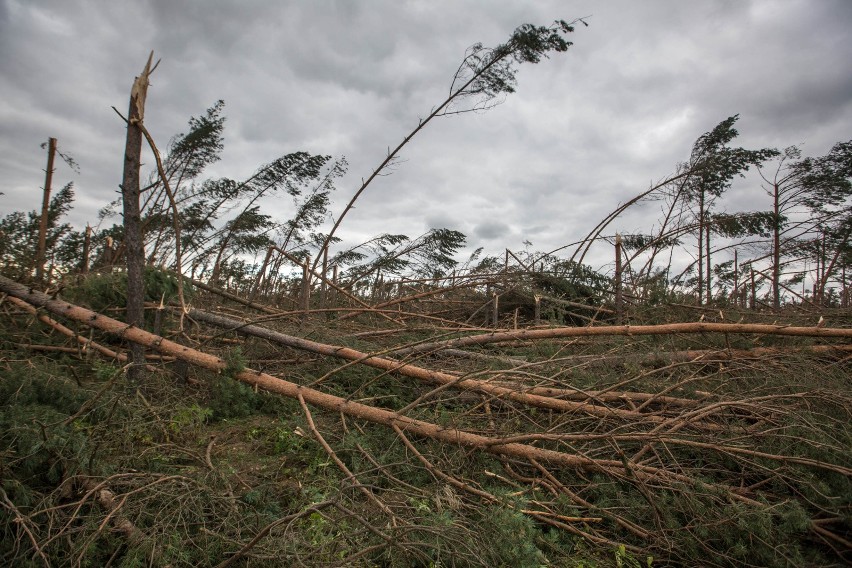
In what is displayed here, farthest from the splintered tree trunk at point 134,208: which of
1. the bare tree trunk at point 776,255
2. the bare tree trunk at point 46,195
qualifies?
Answer: the bare tree trunk at point 776,255

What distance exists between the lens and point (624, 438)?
2.65 meters

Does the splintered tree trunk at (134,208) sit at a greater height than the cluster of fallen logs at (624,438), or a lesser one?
greater

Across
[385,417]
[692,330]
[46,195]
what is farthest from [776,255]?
[46,195]

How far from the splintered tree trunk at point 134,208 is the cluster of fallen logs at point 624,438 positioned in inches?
7.1

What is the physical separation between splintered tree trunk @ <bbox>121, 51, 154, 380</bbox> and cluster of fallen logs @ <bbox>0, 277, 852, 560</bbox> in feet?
0.59

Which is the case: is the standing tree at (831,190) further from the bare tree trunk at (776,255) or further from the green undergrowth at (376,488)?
the green undergrowth at (376,488)

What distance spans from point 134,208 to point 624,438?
403cm

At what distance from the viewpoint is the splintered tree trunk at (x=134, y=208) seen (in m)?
3.53

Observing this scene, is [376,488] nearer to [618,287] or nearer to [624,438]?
[624,438]

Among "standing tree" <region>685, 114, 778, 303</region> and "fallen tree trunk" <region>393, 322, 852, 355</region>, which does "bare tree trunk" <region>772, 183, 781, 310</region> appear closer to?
"standing tree" <region>685, 114, 778, 303</region>

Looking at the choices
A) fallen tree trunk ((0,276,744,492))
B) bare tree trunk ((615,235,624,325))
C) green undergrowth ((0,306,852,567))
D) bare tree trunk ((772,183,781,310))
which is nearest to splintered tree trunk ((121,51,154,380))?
fallen tree trunk ((0,276,744,492))

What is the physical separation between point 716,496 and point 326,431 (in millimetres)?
2482

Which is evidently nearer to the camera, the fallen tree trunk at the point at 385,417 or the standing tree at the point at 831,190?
the fallen tree trunk at the point at 385,417

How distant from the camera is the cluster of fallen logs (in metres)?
2.40
